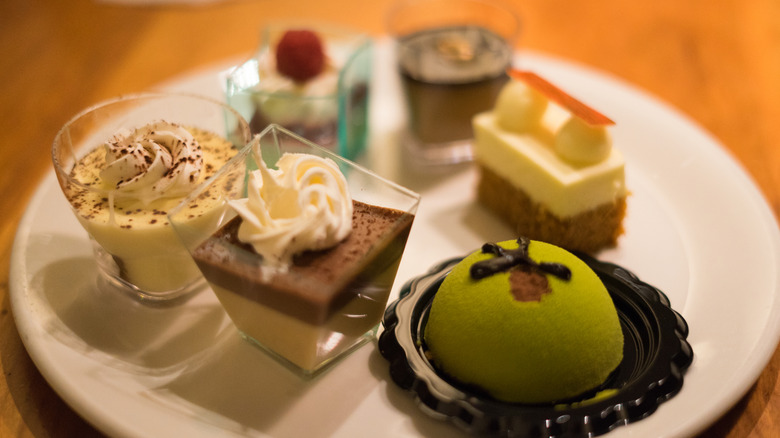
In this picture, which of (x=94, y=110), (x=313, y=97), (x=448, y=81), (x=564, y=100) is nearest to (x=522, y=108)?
(x=564, y=100)

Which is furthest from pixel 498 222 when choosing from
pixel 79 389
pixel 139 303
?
pixel 79 389

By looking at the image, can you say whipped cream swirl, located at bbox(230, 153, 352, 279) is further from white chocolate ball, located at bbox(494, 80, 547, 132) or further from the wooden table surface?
the wooden table surface

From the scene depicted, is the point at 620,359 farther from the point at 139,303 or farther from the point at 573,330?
the point at 139,303

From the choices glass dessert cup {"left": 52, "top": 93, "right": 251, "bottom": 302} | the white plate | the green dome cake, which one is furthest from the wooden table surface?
the green dome cake

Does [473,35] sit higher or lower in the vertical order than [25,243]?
higher

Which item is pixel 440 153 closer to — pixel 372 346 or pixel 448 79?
pixel 448 79

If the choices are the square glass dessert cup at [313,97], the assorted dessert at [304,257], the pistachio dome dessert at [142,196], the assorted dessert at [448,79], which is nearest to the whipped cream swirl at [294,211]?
the assorted dessert at [304,257]
